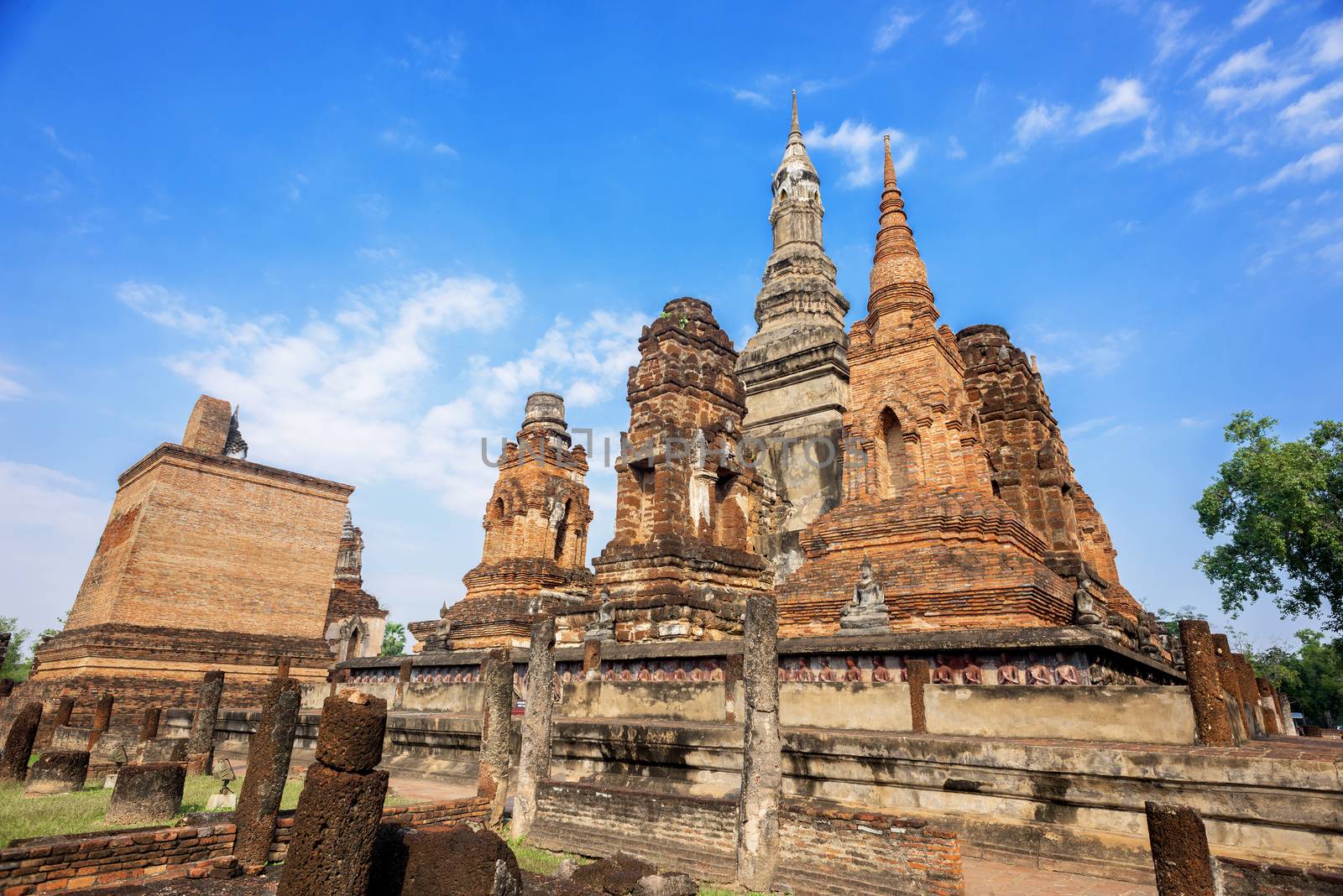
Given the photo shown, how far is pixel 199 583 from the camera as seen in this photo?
2123cm

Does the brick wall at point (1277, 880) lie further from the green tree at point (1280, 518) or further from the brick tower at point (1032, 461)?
the green tree at point (1280, 518)

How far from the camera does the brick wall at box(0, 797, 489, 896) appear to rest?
5145 millimetres

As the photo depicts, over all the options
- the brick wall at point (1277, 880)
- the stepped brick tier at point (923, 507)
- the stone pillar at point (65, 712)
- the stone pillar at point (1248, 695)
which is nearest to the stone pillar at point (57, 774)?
the stone pillar at point (65, 712)

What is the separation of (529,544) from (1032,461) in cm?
1233

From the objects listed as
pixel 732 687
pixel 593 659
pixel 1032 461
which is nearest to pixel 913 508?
pixel 1032 461

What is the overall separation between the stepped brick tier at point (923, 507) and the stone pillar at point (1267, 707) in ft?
7.81

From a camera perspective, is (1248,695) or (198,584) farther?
(198,584)

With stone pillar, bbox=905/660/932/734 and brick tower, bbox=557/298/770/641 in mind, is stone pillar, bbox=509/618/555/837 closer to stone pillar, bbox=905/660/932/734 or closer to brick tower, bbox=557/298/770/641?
brick tower, bbox=557/298/770/641

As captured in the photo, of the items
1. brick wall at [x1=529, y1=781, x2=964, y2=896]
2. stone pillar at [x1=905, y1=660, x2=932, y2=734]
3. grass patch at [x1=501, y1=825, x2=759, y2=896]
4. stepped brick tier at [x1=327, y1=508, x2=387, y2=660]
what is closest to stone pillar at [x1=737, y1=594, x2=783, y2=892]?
brick wall at [x1=529, y1=781, x2=964, y2=896]

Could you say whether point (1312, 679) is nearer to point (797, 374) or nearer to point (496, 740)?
point (797, 374)

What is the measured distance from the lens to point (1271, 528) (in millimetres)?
23031

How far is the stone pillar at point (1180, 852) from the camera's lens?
394cm

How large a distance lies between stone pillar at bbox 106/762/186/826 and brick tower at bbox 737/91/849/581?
10170mm

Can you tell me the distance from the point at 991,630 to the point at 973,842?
229 centimetres
